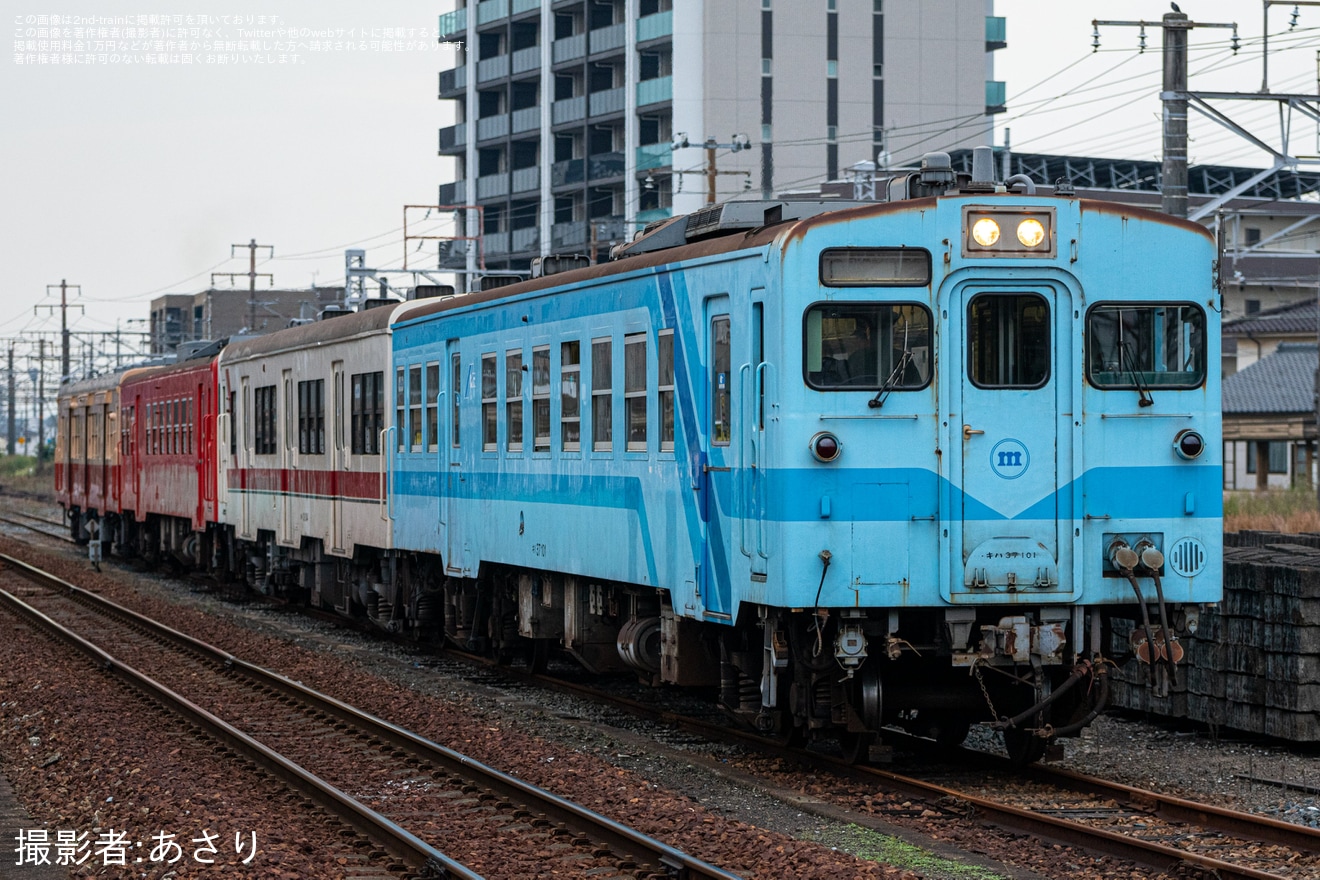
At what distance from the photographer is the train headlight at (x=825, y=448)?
373 inches

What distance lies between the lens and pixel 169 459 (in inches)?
1073

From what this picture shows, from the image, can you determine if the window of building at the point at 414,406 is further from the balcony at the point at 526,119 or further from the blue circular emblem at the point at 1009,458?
the balcony at the point at 526,119

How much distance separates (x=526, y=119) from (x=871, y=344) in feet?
201

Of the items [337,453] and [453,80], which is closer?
[337,453]

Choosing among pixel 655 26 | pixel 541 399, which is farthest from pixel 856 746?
pixel 655 26

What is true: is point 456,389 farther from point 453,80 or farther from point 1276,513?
point 453,80

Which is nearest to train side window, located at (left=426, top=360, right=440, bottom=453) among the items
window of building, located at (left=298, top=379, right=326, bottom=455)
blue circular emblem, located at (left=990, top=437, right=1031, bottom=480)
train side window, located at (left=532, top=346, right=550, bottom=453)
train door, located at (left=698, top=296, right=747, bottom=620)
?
train side window, located at (left=532, top=346, right=550, bottom=453)

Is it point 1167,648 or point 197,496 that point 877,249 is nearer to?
point 1167,648

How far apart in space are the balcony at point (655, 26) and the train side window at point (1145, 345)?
54648 mm

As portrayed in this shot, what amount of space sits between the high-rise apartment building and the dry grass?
107ft

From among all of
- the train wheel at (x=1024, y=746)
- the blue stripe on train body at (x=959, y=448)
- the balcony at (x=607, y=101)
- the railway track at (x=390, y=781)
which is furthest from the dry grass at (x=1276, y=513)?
the balcony at (x=607, y=101)

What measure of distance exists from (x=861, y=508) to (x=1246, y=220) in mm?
63291

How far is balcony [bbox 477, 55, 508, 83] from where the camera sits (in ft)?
230

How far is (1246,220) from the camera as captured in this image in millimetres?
68562
